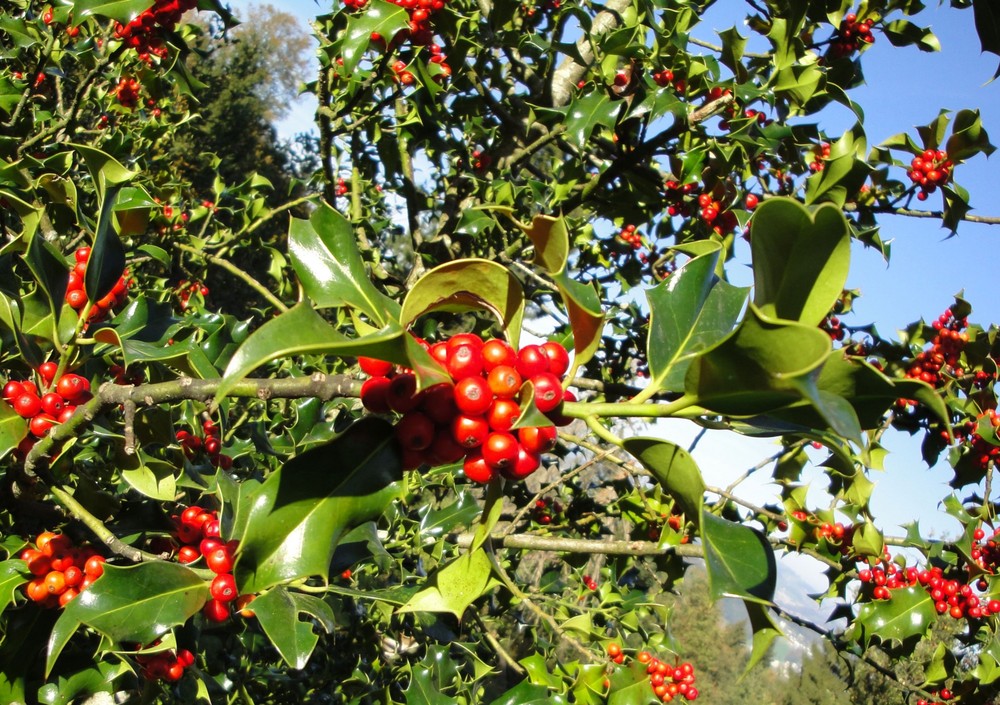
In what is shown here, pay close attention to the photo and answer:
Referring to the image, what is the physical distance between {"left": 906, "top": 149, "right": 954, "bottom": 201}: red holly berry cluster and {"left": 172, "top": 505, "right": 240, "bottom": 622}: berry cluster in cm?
278

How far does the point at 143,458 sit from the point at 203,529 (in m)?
0.23

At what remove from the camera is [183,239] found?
378cm

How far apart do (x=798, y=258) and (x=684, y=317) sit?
238mm

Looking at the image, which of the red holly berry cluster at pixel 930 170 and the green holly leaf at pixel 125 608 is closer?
the green holly leaf at pixel 125 608

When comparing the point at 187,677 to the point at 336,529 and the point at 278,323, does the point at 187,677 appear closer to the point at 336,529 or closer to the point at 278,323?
the point at 336,529

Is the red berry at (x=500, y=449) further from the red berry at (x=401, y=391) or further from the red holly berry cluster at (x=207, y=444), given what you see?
the red holly berry cluster at (x=207, y=444)

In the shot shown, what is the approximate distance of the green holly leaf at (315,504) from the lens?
2.42 ft

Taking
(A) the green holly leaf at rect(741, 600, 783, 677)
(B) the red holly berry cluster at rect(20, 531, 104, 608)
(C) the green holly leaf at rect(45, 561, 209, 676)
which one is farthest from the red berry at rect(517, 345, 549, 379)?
(B) the red holly berry cluster at rect(20, 531, 104, 608)

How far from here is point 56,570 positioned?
1.42m

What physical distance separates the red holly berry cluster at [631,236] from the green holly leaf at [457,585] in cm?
300

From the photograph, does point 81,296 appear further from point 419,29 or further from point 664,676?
point 664,676

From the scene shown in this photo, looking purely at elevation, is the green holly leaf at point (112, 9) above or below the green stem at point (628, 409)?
above

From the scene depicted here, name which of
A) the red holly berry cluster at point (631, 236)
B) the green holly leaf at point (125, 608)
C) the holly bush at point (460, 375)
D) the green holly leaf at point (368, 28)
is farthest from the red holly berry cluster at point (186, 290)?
the green holly leaf at point (125, 608)

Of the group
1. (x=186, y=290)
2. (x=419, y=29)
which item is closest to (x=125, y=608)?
(x=419, y=29)
